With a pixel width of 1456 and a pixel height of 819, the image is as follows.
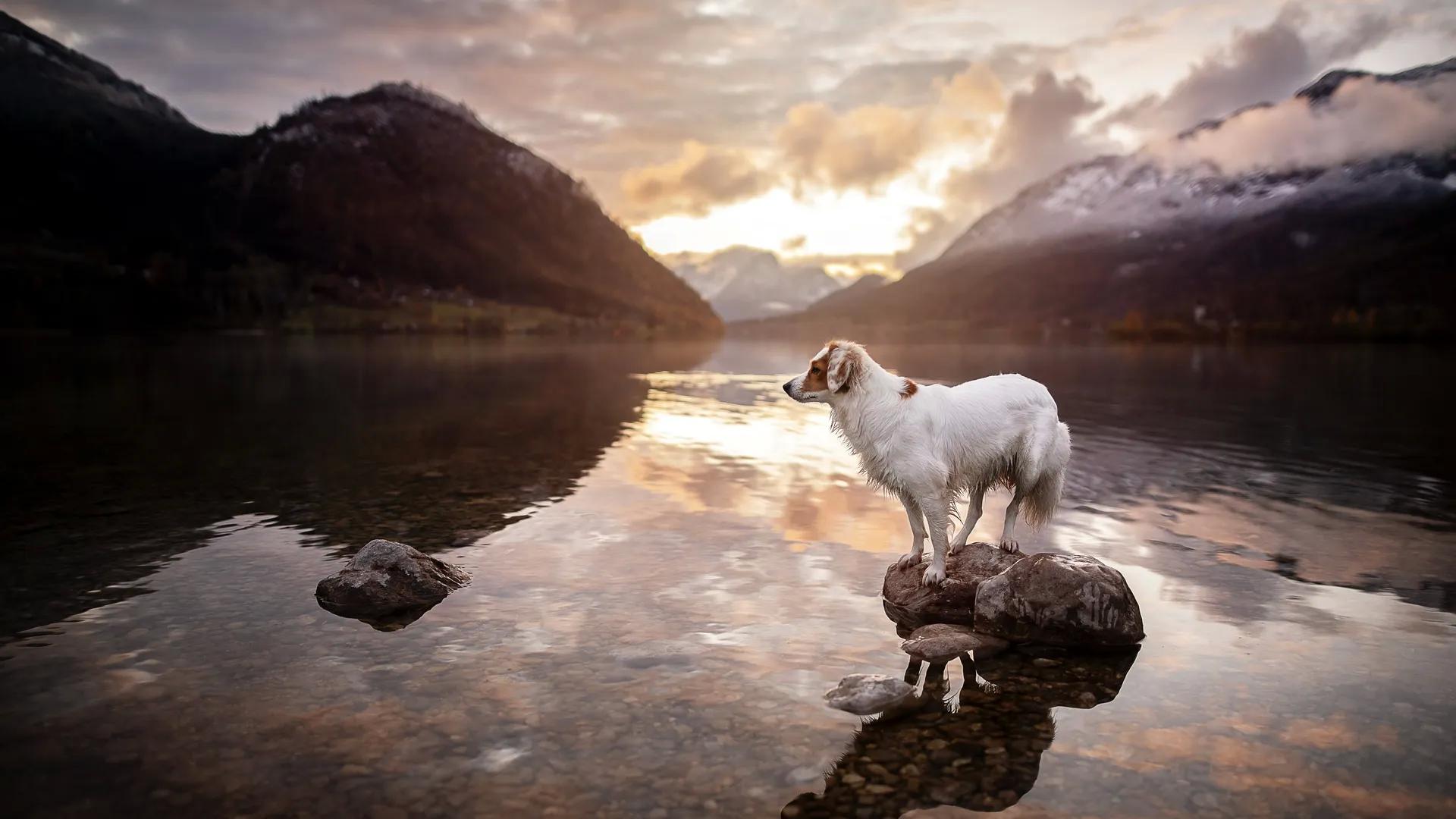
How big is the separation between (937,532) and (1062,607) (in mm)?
1903

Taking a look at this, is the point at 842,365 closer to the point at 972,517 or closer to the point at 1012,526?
the point at 972,517

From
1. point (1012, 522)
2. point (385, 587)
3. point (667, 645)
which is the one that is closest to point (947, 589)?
point (1012, 522)

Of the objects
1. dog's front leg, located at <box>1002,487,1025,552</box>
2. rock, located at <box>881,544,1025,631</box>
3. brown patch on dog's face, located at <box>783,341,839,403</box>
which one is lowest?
rock, located at <box>881,544,1025,631</box>

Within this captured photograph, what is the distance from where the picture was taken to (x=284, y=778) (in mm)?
7176

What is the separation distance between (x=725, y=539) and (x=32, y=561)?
11.3 m

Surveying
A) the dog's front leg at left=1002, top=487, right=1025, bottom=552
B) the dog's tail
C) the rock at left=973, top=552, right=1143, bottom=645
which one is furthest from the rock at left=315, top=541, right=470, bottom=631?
the dog's tail

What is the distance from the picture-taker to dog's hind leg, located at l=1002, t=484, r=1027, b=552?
12375 millimetres

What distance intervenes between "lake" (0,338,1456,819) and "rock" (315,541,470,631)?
10.8 inches

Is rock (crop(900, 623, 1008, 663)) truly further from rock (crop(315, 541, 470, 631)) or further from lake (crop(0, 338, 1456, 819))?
rock (crop(315, 541, 470, 631))

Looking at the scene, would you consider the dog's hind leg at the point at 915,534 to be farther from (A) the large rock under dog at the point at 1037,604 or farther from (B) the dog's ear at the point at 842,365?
(B) the dog's ear at the point at 842,365

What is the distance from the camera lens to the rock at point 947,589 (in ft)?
37.3

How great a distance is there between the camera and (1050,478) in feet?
39.8

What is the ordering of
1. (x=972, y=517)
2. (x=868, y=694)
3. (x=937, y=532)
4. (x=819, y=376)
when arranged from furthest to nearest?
(x=972, y=517), (x=819, y=376), (x=937, y=532), (x=868, y=694)

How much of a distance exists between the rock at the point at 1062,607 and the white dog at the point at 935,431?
1.05 metres
